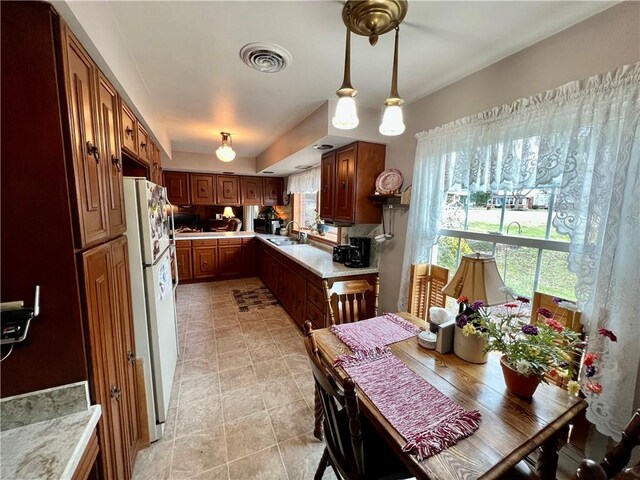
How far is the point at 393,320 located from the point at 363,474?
0.92 m

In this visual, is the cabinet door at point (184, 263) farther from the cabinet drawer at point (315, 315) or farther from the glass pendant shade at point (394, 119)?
the glass pendant shade at point (394, 119)

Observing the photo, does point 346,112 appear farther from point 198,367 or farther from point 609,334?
point 198,367

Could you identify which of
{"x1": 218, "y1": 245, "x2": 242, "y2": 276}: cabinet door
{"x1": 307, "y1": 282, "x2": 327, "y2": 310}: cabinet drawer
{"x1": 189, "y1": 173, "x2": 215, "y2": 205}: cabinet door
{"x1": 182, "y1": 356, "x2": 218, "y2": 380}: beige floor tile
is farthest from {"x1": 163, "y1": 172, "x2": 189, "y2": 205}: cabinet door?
{"x1": 307, "y1": 282, "x2": 327, "y2": 310}: cabinet drawer

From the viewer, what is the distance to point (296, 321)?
3262 mm

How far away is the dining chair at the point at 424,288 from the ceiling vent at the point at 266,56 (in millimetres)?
1761

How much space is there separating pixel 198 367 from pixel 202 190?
11.7 ft

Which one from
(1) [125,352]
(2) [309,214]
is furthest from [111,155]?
(2) [309,214]

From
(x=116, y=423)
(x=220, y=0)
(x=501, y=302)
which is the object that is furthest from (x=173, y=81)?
(x=501, y=302)

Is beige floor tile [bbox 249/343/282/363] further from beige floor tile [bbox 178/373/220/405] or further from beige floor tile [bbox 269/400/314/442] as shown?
beige floor tile [bbox 269/400/314/442]

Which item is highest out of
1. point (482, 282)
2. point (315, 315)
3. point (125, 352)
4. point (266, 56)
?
point (266, 56)

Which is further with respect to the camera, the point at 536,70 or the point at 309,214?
the point at 309,214

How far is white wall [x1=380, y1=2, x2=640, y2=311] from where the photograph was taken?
1.12m

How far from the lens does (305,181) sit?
4.43 m

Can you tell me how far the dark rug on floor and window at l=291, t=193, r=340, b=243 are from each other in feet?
4.07
